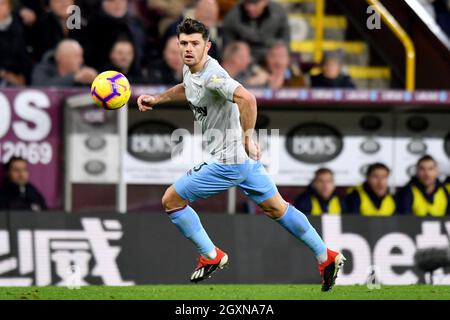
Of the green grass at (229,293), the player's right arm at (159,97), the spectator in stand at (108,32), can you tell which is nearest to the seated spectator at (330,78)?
the spectator in stand at (108,32)

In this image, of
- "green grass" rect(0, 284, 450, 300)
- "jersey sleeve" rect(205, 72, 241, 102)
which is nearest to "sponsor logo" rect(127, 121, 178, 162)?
"green grass" rect(0, 284, 450, 300)

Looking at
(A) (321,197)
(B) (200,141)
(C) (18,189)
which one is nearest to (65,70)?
(C) (18,189)

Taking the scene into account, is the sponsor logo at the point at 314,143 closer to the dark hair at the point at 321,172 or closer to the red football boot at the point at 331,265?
the dark hair at the point at 321,172

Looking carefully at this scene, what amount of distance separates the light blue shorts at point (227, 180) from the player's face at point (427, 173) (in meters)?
4.62

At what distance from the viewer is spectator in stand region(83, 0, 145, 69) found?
48.1 feet

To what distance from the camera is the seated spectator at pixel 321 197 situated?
13.8 meters

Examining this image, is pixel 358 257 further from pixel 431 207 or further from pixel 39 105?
pixel 39 105

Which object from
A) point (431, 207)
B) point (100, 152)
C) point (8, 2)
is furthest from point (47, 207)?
point (431, 207)

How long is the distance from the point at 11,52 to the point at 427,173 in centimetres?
500

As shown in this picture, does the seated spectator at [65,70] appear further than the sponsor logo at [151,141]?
No

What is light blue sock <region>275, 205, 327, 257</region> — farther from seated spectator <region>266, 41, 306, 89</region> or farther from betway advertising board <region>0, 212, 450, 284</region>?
seated spectator <region>266, 41, 306, 89</region>

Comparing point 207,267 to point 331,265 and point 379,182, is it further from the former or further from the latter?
point 379,182

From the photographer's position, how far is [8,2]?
14477 mm

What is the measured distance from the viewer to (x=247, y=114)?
9.20m
